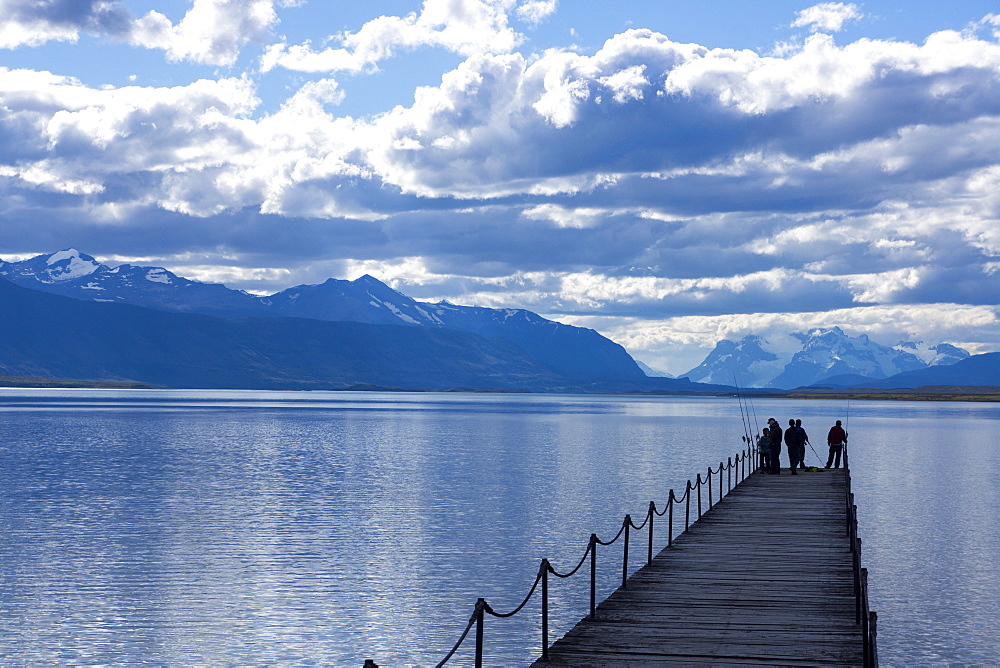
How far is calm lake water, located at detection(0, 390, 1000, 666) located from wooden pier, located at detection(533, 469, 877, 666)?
2221mm

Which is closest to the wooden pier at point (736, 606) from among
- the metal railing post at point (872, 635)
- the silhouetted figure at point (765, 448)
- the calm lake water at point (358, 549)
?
the metal railing post at point (872, 635)

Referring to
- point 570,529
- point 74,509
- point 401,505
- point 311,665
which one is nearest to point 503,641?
point 311,665

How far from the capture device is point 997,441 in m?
106

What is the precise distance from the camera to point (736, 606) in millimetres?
20250

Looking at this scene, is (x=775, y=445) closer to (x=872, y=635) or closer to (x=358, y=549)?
(x=358, y=549)

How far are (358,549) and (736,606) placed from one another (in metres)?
18.0

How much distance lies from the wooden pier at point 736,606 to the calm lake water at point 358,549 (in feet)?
7.29

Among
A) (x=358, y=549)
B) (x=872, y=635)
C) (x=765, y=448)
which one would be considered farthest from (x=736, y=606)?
(x=765, y=448)

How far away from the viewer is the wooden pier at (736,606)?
16.8m

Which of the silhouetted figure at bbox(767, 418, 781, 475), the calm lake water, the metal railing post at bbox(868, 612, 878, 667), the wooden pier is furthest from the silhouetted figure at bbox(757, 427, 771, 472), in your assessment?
the metal railing post at bbox(868, 612, 878, 667)

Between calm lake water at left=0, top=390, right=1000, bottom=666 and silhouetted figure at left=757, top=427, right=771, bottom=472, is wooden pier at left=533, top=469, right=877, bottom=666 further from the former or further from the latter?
silhouetted figure at left=757, top=427, right=771, bottom=472

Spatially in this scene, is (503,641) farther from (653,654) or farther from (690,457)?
(690,457)

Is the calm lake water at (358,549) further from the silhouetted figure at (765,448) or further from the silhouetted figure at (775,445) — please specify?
the silhouetted figure at (765,448)

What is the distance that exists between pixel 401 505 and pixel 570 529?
10.5 metres
